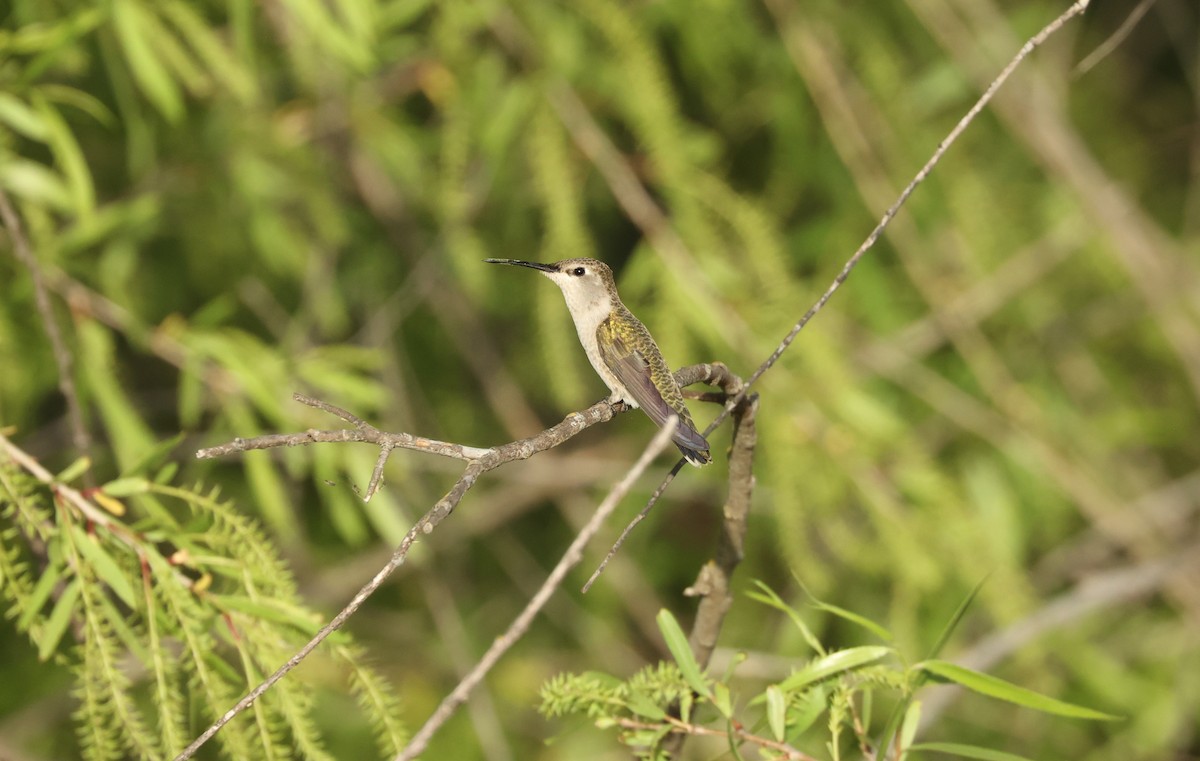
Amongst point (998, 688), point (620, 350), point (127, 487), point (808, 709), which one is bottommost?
point (998, 688)

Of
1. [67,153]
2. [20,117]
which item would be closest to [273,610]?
[20,117]

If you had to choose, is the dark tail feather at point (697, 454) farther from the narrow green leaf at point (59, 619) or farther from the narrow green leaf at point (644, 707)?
the narrow green leaf at point (59, 619)

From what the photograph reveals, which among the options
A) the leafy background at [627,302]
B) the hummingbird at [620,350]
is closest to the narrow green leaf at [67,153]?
the leafy background at [627,302]

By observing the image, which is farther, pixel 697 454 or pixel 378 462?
pixel 697 454

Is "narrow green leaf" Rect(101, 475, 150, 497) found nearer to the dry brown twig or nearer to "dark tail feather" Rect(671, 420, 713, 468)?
the dry brown twig

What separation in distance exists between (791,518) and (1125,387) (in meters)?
3.46

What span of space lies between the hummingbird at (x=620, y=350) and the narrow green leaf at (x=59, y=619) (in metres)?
0.99

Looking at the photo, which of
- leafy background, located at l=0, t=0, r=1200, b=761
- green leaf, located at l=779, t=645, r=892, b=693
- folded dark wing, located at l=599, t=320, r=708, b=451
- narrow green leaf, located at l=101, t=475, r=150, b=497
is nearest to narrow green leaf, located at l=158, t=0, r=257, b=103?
leafy background, located at l=0, t=0, r=1200, b=761

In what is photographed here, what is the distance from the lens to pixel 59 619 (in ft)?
6.01

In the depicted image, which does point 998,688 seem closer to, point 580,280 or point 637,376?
point 637,376

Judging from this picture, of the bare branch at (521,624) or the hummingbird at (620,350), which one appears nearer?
the bare branch at (521,624)

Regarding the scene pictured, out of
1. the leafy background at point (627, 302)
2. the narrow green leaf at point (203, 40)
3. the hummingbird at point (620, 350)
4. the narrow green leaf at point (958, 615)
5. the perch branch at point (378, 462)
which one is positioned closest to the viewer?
the perch branch at point (378, 462)

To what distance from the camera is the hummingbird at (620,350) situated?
95.8 inches

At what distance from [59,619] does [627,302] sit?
241cm
